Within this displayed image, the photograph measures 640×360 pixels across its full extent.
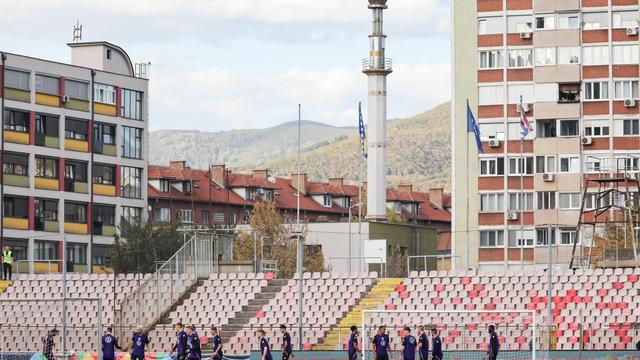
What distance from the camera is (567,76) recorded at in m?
97.3

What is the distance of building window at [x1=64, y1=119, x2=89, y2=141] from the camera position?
98750mm

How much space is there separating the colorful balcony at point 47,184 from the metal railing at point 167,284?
28998mm

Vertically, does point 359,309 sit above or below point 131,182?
below

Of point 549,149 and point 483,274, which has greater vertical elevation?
point 549,149

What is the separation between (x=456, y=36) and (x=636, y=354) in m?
51.5

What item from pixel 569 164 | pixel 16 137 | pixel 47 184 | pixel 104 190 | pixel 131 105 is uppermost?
pixel 131 105

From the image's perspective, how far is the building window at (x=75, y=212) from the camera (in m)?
98.9

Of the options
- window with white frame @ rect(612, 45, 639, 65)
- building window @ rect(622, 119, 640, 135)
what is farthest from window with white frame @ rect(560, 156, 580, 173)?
window with white frame @ rect(612, 45, 639, 65)

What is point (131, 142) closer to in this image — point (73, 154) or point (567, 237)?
point (73, 154)

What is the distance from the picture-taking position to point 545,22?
320ft

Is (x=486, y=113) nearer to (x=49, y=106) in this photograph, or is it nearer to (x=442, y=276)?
(x=49, y=106)

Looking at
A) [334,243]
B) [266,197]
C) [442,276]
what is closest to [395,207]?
[266,197]

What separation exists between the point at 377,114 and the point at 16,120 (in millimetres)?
28806

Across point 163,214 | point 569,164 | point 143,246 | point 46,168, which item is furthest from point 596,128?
point 163,214
